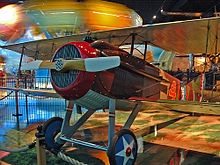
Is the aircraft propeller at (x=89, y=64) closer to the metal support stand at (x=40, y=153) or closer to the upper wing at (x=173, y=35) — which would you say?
the metal support stand at (x=40, y=153)

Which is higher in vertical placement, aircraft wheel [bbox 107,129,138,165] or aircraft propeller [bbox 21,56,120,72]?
aircraft propeller [bbox 21,56,120,72]

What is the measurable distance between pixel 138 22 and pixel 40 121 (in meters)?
6.66

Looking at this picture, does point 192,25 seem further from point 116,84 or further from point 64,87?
point 64,87

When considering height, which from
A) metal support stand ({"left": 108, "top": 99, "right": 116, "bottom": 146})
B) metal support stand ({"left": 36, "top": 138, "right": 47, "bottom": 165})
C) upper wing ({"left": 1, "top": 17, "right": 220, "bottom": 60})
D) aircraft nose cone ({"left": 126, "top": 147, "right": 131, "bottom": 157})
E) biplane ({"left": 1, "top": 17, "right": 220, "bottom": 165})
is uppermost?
→ upper wing ({"left": 1, "top": 17, "right": 220, "bottom": 60})

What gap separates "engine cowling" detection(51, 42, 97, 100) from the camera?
220 centimetres

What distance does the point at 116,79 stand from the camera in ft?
8.52

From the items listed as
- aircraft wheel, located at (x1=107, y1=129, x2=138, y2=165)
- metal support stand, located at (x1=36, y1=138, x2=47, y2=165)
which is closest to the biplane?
aircraft wheel, located at (x1=107, y1=129, x2=138, y2=165)

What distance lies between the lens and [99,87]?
2.40 m

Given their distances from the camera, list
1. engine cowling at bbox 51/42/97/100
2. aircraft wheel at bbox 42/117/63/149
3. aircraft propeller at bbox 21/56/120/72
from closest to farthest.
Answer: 1. aircraft propeller at bbox 21/56/120/72
2. engine cowling at bbox 51/42/97/100
3. aircraft wheel at bbox 42/117/63/149

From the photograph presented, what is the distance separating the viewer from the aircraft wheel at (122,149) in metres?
2.22

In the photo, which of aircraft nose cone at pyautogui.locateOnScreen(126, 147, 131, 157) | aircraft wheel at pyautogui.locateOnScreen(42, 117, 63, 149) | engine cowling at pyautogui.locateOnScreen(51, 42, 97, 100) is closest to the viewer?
engine cowling at pyautogui.locateOnScreen(51, 42, 97, 100)

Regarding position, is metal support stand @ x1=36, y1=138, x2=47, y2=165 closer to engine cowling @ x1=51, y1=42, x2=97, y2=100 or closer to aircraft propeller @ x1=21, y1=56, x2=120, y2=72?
engine cowling @ x1=51, y1=42, x2=97, y2=100

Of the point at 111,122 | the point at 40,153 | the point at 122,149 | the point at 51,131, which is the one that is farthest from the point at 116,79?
the point at 51,131

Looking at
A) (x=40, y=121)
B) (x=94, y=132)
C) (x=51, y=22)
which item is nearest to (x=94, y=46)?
(x=94, y=132)
